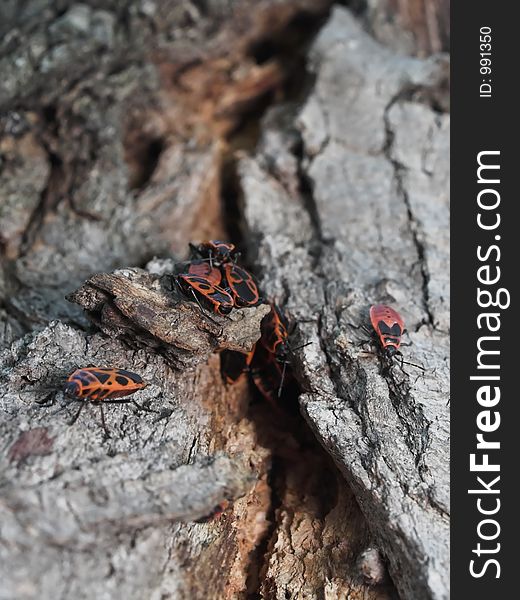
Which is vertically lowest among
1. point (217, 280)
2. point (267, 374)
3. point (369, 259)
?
point (267, 374)

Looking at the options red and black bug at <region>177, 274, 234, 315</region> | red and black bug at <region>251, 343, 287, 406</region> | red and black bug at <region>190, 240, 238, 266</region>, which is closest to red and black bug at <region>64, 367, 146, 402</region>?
red and black bug at <region>177, 274, 234, 315</region>

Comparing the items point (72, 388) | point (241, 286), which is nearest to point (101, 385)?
point (72, 388)

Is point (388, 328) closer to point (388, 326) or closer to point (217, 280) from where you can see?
point (388, 326)

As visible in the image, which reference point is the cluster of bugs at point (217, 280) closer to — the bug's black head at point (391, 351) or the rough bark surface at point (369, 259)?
the rough bark surface at point (369, 259)

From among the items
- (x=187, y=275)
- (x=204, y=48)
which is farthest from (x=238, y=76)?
(x=187, y=275)

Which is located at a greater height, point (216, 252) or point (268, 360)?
point (216, 252)

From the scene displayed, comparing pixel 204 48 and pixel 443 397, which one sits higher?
pixel 204 48

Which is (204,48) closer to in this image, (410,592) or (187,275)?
(187,275)
